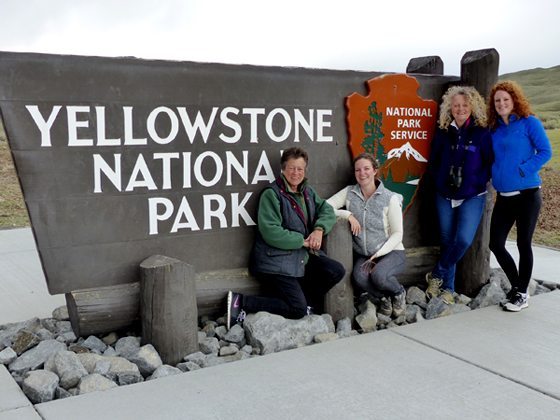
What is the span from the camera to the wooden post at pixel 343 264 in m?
4.50

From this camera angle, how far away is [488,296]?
505cm

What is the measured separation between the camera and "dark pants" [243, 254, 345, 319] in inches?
169

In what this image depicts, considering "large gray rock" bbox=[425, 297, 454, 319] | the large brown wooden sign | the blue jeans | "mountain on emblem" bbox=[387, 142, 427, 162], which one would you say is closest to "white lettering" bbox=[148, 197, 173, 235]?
the large brown wooden sign

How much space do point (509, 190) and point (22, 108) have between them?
328 centimetres

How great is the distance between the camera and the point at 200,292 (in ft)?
14.2

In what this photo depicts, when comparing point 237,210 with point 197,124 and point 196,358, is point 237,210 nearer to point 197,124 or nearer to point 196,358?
point 197,124

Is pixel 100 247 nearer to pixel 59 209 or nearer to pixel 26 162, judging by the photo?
pixel 59 209

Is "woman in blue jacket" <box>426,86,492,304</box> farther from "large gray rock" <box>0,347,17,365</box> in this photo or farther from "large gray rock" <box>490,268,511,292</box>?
"large gray rock" <box>0,347,17,365</box>

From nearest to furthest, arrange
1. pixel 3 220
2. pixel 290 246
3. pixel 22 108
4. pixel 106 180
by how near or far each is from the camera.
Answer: pixel 22 108 → pixel 106 180 → pixel 290 246 → pixel 3 220

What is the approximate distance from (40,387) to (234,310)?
1.42 metres

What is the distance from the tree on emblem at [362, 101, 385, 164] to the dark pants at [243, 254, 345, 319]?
1.03m

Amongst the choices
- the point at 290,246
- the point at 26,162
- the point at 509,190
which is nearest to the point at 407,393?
the point at 290,246

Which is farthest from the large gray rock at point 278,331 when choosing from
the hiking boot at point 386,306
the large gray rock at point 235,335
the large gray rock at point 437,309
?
the large gray rock at point 437,309

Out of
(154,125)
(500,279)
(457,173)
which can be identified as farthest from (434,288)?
(154,125)
